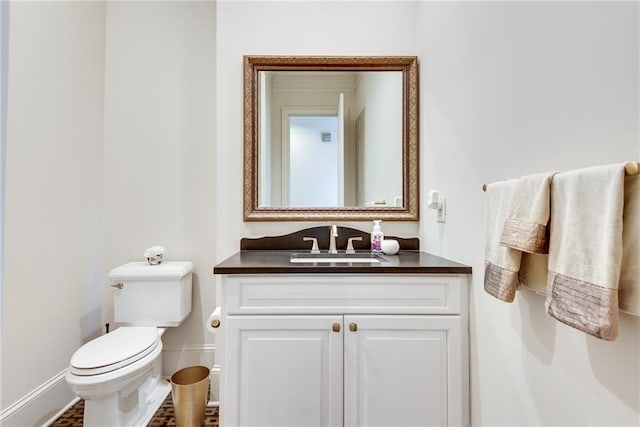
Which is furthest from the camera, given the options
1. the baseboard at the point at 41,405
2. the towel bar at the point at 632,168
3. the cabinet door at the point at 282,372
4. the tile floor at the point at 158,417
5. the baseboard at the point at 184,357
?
the baseboard at the point at 184,357

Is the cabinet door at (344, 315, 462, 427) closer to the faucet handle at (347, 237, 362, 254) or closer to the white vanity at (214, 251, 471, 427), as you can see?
the white vanity at (214, 251, 471, 427)

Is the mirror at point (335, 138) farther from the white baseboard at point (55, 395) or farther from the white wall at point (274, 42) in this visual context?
the white baseboard at point (55, 395)

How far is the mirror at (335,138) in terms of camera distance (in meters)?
1.79

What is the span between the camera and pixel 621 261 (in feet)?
1.81

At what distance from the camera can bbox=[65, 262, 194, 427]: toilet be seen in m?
1.27

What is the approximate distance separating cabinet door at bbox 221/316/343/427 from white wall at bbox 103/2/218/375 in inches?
34.6

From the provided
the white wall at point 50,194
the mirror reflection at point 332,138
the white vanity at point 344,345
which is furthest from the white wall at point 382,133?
the white wall at point 50,194

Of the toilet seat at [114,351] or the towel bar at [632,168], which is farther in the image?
the toilet seat at [114,351]

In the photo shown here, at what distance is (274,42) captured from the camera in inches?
70.8

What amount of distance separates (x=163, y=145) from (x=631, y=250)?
2177mm

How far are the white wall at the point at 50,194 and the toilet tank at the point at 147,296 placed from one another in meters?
0.28

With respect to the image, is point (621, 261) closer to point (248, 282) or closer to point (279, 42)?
point (248, 282)

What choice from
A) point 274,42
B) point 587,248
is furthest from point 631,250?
point 274,42

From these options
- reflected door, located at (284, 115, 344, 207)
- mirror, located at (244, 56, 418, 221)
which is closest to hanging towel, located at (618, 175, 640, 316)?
mirror, located at (244, 56, 418, 221)
